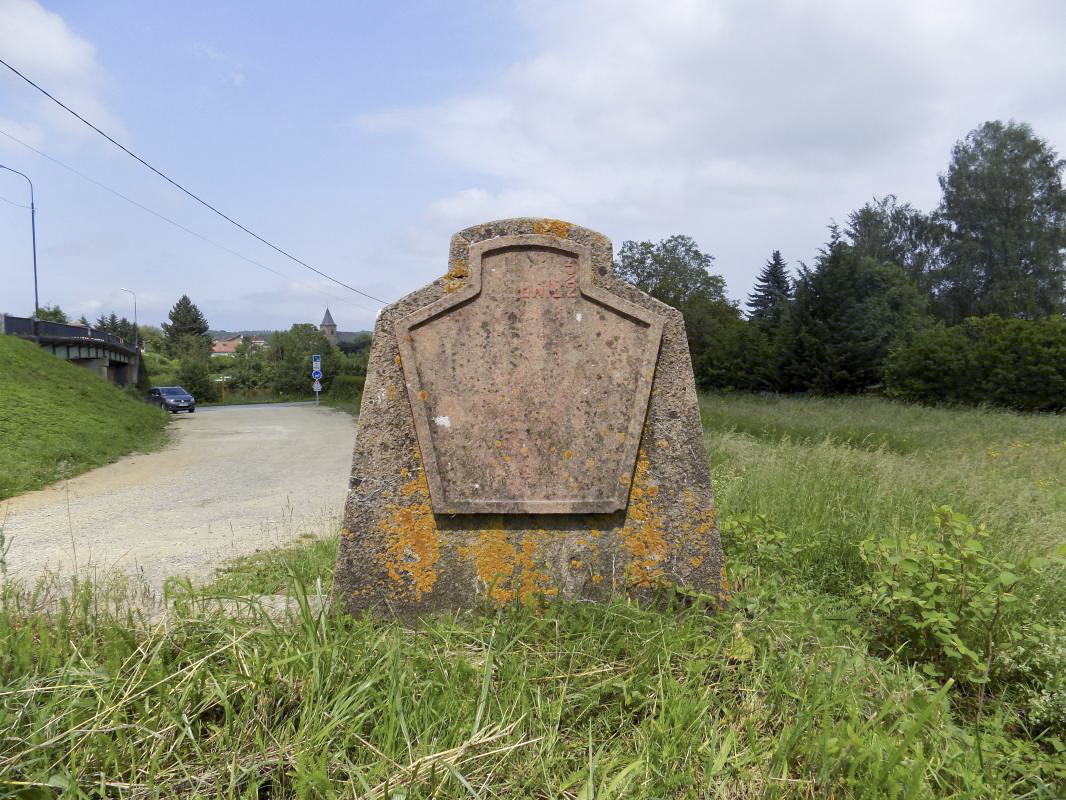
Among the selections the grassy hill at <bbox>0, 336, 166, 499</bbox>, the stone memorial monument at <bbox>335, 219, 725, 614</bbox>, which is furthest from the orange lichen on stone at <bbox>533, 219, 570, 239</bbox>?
Result: the grassy hill at <bbox>0, 336, 166, 499</bbox>

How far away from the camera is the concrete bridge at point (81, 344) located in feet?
73.5

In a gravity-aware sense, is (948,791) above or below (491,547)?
below

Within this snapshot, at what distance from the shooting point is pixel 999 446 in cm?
923

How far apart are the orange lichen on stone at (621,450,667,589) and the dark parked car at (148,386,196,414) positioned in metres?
30.5

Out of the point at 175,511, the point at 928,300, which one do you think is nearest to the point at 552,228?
the point at 175,511

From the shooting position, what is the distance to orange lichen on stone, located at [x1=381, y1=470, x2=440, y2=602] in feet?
9.27

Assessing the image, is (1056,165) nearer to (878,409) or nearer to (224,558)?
(878,409)

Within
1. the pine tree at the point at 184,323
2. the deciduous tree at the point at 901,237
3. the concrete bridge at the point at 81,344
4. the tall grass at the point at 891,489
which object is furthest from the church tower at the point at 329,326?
the tall grass at the point at 891,489

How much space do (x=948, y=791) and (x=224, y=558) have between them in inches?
185

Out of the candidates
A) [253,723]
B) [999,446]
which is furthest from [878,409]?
[253,723]

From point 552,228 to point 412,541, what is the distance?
1.57 m

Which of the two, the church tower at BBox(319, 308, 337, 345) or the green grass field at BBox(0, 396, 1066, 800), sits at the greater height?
the church tower at BBox(319, 308, 337, 345)

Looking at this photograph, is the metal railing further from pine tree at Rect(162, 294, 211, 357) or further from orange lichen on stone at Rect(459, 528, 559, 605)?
pine tree at Rect(162, 294, 211, 357)

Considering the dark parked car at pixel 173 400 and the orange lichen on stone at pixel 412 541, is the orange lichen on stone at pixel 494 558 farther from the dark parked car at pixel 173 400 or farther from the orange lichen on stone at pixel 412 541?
the dark parked car at pixel 173 400
